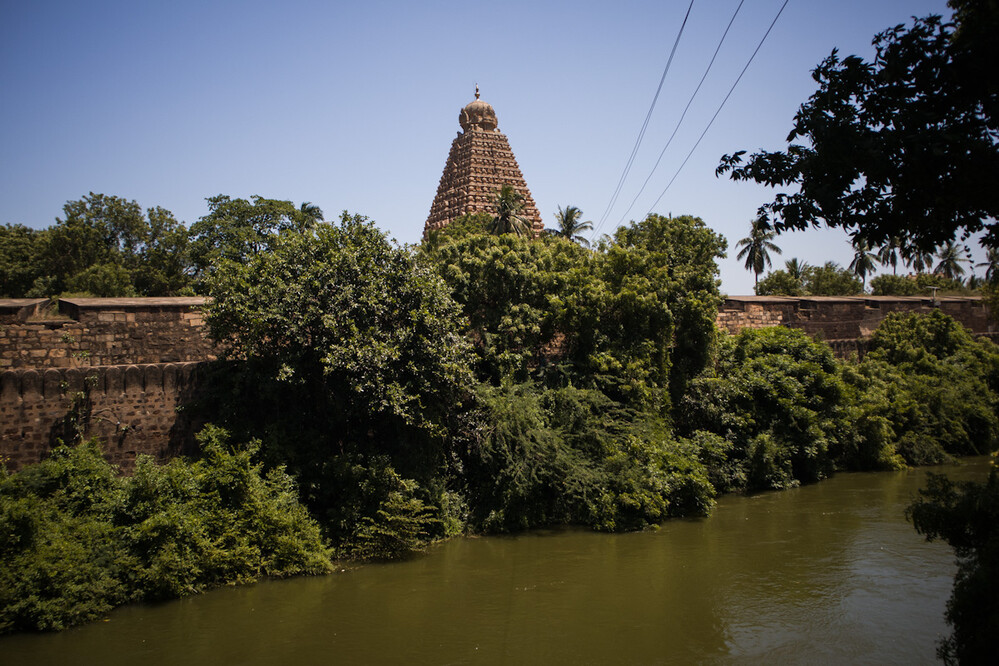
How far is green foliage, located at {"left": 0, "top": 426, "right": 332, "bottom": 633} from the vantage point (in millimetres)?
8820

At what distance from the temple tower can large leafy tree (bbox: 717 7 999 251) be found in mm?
19166

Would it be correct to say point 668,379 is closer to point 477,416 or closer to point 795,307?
point 477,416

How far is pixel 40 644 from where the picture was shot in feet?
27.4

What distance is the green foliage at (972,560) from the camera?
5078 mm

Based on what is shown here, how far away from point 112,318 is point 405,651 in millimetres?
8719

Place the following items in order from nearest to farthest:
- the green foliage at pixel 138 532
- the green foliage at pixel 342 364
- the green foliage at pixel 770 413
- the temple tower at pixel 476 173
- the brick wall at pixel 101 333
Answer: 1. the green foliage at pixel 138 532
2. the green foliage at pixel 342 364
3. the brick wall at pixel 101 333
4. the green foliage at pixel 770 413
5. the temple tower at pixel 476 173

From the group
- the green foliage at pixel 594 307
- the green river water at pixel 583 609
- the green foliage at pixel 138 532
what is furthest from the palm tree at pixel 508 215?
the green foliage at pixel 138 532

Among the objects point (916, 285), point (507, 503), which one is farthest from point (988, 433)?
point (916, 285)

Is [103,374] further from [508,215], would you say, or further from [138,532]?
[508,215]

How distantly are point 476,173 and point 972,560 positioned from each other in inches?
880

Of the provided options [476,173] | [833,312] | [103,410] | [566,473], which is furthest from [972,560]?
[476,173]

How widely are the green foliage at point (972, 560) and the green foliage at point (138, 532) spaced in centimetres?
845

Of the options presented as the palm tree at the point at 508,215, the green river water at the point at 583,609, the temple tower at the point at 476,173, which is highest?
the temple tower at the point at 476,173

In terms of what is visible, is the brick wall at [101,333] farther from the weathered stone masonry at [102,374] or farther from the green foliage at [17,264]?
the green foliage at [17,264]
